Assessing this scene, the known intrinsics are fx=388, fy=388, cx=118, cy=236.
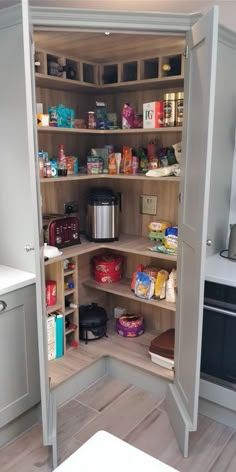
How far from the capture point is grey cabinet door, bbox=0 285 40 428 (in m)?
1.84

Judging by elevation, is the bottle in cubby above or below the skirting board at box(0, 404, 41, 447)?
above

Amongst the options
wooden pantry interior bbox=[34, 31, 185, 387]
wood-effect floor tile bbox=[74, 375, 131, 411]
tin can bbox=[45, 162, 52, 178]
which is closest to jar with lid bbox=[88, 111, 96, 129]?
wooden pantry interior bbox=[34, 31, 185, 387]

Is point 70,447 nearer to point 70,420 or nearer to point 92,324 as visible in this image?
point 70,420

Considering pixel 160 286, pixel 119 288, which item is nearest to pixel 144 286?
pixel 160 286

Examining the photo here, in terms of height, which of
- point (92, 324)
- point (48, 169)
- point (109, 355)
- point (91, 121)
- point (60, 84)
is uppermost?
point (60, 84)

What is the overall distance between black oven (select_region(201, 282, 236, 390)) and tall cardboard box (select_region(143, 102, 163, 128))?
→ 38.5 inches

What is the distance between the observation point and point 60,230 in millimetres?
2389

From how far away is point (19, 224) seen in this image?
6.51 feet

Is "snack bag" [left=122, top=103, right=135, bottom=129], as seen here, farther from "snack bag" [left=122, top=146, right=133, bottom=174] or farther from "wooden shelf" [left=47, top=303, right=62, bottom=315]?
"wooden shelf" [left=47, top=303, right=62, bottom=315]

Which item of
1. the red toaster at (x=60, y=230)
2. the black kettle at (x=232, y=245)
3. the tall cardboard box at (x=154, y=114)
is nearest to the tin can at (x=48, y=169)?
the red toaster at (x=60, y=230)

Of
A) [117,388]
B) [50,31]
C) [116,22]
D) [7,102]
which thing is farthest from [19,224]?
[117,388]

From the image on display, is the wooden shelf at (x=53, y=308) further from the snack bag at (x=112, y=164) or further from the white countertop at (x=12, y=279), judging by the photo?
the snack bag at (x=112, y=164)

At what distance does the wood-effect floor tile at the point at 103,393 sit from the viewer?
2.32 metres

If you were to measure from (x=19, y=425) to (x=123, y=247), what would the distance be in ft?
3.84
